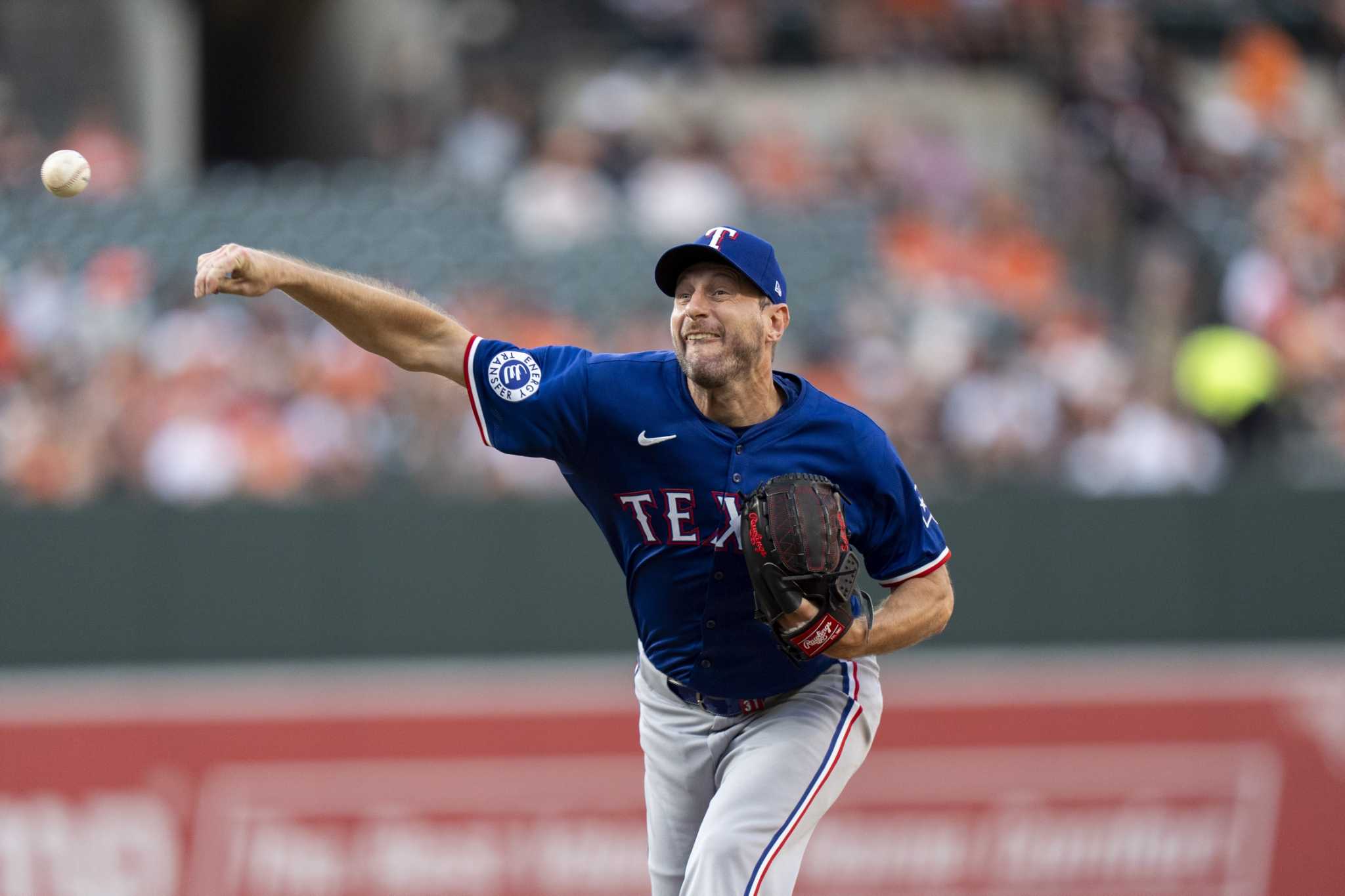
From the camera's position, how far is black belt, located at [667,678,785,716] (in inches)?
172

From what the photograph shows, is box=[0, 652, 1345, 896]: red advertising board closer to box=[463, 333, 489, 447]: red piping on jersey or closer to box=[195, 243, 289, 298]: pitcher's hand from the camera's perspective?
box=[463, 333, 489, 447]: red piping on jersey

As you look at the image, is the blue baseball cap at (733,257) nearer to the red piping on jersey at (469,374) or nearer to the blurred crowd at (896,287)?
the red piping on jersey at (469,374)

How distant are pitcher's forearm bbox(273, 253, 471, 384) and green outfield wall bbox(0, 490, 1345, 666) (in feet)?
13.7

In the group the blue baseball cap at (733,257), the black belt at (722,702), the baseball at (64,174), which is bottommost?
the black belt at (722,702)

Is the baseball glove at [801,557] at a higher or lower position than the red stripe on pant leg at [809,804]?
higher

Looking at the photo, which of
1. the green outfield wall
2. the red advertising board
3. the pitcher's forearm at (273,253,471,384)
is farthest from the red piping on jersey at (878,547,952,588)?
the green outfield wall

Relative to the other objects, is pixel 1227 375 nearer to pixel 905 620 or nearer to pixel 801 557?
pixel 905 620

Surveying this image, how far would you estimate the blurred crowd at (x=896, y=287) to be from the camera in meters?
8.77

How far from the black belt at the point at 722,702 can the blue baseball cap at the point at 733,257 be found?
3.25 feet

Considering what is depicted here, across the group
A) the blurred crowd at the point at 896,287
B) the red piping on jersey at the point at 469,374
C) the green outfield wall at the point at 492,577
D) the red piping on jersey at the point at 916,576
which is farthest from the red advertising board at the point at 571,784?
the red piping on jersey at the point at 469,374

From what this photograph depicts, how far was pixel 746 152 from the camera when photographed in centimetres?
1191

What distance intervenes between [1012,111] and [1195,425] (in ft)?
15.7

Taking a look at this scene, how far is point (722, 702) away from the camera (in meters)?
4.36

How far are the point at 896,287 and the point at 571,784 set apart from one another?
3967 mm
